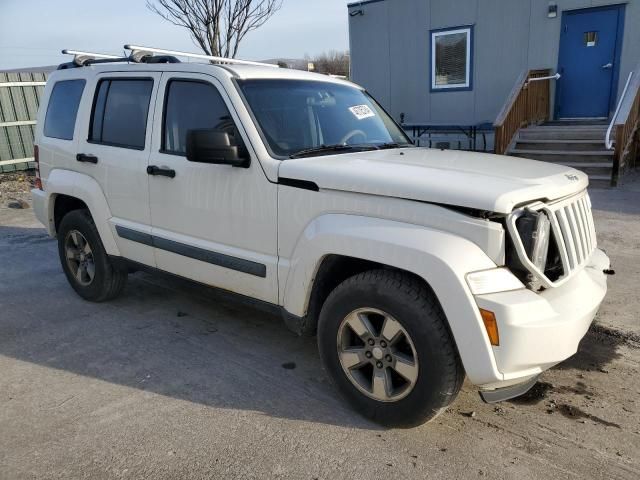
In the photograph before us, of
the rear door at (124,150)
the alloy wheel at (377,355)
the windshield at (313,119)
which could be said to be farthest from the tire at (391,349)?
the rear door at (124,150)

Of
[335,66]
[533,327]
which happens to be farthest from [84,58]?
[335,66]

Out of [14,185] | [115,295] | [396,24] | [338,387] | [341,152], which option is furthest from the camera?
[396,24]

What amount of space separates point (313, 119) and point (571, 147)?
803 cm

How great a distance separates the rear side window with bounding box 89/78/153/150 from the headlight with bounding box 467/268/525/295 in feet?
8.88

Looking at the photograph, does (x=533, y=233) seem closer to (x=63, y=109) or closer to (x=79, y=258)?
(x=79, y=258)

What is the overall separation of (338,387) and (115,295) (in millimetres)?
2698

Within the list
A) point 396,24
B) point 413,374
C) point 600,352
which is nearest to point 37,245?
point 413,374

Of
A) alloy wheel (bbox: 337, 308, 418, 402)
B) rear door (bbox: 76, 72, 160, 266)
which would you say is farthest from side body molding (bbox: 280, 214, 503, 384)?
rear door (bbox: 76, 72, 160, 266)

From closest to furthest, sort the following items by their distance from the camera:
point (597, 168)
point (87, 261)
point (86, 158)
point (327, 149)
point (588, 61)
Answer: point (327, 149) < point (86, 158) < point (87, 261) < point (597, 168) < point (588, 61)

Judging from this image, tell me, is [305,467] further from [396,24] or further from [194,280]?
[396,24]

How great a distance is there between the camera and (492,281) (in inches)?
96.0

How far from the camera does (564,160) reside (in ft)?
32.2

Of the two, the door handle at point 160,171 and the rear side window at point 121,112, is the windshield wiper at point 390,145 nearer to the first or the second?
the door handle at point 160,171

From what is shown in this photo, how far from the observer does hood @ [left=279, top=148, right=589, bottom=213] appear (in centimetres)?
253
